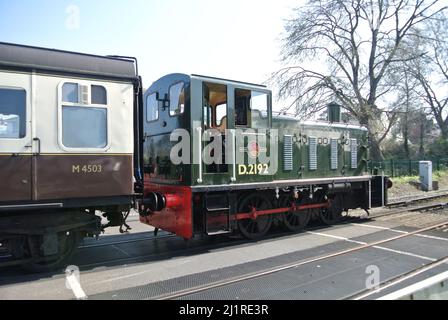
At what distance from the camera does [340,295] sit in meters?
5.28

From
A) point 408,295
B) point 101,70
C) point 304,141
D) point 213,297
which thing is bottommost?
point 213,297

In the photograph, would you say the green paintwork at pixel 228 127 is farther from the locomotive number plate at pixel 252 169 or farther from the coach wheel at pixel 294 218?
Answer: the coach wheel at pixel 294 218

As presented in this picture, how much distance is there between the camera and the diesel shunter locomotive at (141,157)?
5.81 meters

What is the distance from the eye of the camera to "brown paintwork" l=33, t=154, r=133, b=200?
586 centimetres

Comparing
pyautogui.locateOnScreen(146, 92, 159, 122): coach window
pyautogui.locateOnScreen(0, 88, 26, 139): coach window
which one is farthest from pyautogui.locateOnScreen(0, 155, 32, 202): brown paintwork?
pyautogui.locateOnScreen(146, 92, 159, 122): coach window

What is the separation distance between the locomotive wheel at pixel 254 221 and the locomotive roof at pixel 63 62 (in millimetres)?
3751

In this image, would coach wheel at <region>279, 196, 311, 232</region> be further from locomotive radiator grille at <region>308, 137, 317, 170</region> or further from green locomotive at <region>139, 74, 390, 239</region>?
locomotive radiator grille at <region>308, 137, 317, 170</region>

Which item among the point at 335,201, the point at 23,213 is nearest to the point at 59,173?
the point at 23,213

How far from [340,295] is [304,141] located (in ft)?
17.5

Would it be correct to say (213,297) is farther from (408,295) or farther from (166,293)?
(408,295)

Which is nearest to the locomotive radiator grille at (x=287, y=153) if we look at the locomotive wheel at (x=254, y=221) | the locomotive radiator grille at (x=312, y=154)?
the locomotive radiator grille at (x=312, y=154)

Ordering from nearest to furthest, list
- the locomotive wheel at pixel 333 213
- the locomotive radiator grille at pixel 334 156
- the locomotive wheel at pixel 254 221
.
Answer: the locomotive wheel at pixel 254 221
the locomotive wheel at pixel 333 213
the locomotive radiator grille at pixel 334 156
